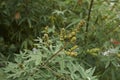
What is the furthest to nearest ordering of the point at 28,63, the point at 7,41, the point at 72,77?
the point at 7,41, the point at 28,63, the point at 72,77

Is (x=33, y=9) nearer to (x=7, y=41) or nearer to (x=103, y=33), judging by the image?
(x=7, y=41)

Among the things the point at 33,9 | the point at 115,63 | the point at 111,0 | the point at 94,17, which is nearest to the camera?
the point at 115,63

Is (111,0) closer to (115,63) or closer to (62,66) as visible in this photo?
(115,63)

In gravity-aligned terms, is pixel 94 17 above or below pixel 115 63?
above

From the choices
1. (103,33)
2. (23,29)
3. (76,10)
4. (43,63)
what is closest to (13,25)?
(23,29)

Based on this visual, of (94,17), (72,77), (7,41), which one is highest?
(94,17)

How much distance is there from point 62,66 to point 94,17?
2.60 ft

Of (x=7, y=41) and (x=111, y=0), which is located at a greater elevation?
(x=111, y=0)

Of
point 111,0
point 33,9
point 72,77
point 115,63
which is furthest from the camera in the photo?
point 33,9

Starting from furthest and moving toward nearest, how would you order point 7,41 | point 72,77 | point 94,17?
point 7,41 < point 94,17 < point 72,77

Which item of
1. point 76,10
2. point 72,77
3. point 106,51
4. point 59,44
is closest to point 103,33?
point 106,51

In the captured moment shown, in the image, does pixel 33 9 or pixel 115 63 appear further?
pixel 33 9

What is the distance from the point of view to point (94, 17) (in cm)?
290

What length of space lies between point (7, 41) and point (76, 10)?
122cm
